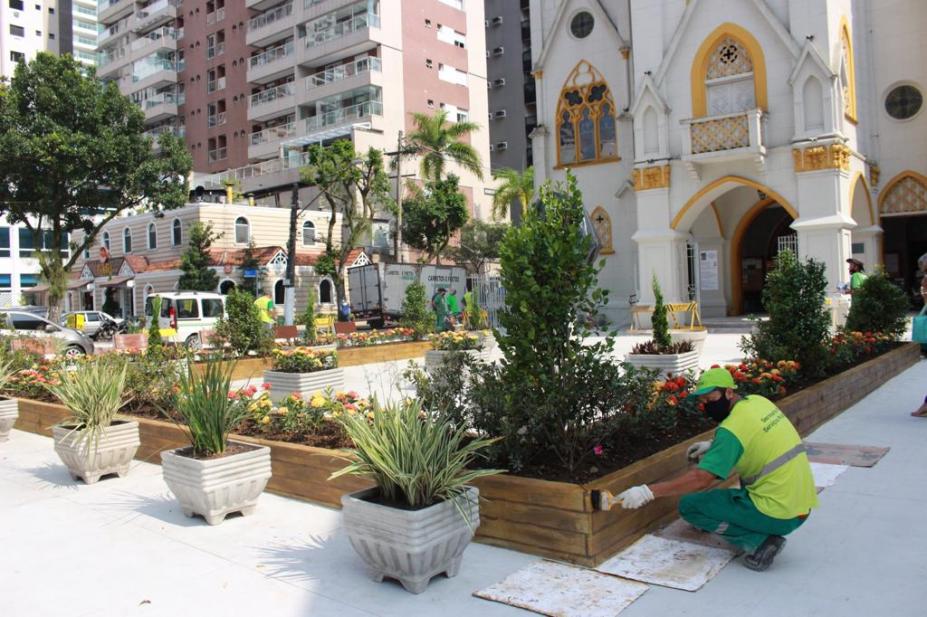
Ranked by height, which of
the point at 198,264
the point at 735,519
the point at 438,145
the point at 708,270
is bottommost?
the point at 735,519

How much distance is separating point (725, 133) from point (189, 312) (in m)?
17.2

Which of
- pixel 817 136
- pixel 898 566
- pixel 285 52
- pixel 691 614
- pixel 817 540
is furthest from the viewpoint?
pixel 285 52

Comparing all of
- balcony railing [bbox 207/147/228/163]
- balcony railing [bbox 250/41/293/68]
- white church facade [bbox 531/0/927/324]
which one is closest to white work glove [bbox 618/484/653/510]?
white church facade [bbox 531/0/927/324]

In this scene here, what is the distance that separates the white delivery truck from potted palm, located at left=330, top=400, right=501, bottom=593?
985 inches

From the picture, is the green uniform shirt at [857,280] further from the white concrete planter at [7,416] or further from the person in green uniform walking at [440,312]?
the white concrete planter at [7,416]

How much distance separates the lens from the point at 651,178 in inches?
935

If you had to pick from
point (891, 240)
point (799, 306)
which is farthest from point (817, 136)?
point (799, 306)

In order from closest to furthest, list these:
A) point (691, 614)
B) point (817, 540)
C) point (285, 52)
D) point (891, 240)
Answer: point (691, 614) < point (817, 540) < point (891, 240) < point (285, 52)

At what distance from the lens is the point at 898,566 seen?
4285mm

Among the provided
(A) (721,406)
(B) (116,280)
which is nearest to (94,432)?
(A) (721,406)

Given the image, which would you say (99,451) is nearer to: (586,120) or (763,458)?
(763,458)

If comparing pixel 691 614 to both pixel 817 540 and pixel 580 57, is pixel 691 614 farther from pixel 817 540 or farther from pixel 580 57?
pixel 580 57

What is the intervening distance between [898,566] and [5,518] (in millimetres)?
6414

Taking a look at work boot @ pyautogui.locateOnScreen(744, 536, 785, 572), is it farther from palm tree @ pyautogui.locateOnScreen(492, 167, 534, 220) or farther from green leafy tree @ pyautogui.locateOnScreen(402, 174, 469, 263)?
green leafy tree @ pyautogui.locateOnScreen(402, 174, 469, 263)
